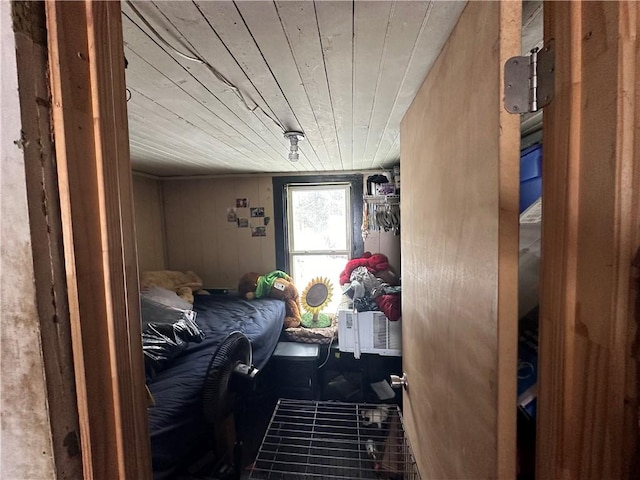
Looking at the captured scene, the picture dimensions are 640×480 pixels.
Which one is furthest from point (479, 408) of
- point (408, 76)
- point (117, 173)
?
point (408, 76)

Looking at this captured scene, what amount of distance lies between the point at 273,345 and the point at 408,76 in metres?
2.27

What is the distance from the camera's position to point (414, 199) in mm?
940

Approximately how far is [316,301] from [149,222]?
6.89 feet

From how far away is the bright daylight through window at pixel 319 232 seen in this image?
3176 millimetres

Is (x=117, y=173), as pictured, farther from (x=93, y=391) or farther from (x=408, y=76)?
(x=408, y=76)

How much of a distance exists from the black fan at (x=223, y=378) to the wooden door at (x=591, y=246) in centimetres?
123

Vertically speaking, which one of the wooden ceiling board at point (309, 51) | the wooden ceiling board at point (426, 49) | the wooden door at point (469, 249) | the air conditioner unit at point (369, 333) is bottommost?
the air conditioner unit at point (369, 333)

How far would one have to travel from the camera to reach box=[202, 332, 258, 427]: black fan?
4.32 feet

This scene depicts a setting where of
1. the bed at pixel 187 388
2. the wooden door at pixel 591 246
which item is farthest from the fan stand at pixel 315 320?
the wooden door at pixel 591 246

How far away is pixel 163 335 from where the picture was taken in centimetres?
174

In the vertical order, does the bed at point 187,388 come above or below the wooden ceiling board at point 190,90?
below

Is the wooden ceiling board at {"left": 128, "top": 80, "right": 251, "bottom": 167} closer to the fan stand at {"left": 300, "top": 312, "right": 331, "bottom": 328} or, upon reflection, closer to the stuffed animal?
the stuffed animal

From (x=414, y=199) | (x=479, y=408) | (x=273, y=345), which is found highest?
(x=414, y=199)

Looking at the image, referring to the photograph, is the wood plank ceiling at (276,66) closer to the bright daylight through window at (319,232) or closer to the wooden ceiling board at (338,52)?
the wooden ceiling board at (338,52)
